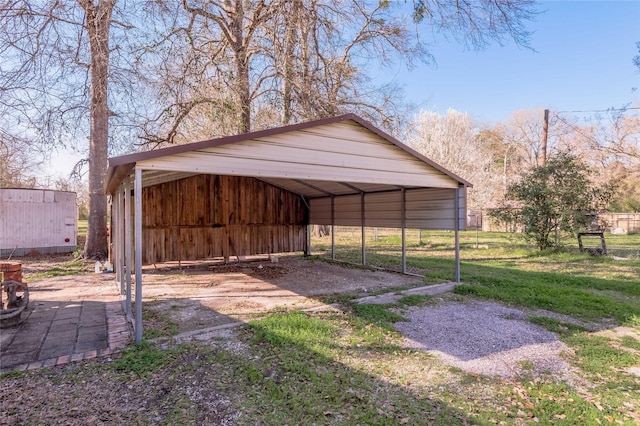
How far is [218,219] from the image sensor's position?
980cm

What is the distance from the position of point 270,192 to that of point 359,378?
8.11m

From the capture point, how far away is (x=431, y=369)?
3.29 metres

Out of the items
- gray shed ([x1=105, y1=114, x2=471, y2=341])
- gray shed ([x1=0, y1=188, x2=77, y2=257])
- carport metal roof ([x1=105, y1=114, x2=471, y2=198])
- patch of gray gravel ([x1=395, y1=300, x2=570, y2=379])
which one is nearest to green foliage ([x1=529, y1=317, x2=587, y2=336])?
patch of gray gravel ([x1=395, y1=300, x2=570, y2=379])

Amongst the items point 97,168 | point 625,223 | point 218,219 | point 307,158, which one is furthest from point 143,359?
point 625,223

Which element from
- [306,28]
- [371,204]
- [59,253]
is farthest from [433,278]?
[59,253]

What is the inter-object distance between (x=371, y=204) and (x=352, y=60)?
190 inches

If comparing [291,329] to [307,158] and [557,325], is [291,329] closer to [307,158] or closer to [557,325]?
[307,158]

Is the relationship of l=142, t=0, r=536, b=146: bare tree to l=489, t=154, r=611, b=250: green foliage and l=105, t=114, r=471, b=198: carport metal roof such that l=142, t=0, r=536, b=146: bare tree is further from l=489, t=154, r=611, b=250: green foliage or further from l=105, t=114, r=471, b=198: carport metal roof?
l=489, t=154, r=611, b=250: green foliage

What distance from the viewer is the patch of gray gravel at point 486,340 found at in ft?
11.1

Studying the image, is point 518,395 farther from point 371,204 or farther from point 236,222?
point 236,222

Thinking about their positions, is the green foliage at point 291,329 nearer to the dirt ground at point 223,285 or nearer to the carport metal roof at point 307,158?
the dirt ground at point 223,285

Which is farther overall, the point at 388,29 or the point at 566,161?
the point at 566,161

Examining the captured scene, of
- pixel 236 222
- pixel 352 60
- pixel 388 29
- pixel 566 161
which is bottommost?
pixel 236 222

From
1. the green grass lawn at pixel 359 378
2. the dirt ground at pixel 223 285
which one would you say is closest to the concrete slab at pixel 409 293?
the dirt ground at pixel 223 285
